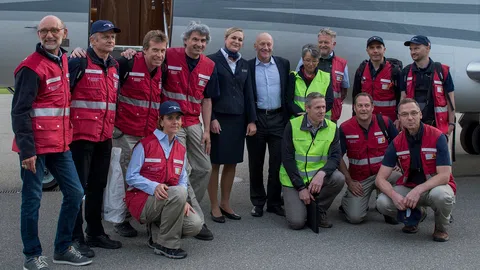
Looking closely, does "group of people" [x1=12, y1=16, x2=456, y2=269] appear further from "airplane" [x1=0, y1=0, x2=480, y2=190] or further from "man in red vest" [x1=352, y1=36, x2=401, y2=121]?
"airplane" [x1=0, y1=0, x2=480, y2=190]

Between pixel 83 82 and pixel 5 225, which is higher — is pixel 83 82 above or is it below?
above

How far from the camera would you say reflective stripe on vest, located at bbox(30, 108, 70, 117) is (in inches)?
160

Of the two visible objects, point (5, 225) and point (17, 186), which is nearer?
point (5, 225)

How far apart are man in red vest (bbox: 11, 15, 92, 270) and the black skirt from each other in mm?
1647

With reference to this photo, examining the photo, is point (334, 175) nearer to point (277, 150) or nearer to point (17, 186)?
point (277, 150)

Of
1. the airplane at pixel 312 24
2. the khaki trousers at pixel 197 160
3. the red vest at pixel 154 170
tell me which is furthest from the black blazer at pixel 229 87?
the airplane at pixel 312 24

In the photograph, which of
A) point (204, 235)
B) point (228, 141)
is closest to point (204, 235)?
point (204, 235)

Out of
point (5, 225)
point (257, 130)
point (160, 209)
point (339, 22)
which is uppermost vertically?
point (339, 22)

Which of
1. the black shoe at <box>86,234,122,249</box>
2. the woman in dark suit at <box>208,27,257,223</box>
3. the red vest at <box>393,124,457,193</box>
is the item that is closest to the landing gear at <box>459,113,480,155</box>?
the red vest at <box>393,124,457,193</box>

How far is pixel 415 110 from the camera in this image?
5.18m

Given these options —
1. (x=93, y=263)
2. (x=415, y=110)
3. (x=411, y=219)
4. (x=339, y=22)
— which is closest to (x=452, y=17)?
(x=339, y=22)

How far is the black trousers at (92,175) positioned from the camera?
459 centimetres

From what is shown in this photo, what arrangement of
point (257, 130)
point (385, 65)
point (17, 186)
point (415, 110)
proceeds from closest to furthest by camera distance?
point (415, 110) < point (257, 130) < point (385, 65) < point (17, 186)

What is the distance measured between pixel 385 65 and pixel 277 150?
4.98 feet
